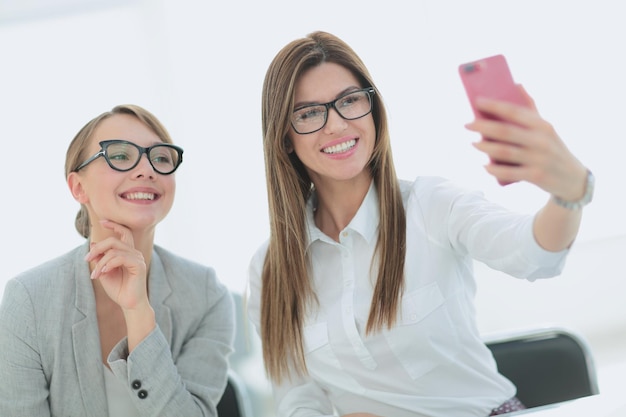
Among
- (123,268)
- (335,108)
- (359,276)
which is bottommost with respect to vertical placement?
(359,276)

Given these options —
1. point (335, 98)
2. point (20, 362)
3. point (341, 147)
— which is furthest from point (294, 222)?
point (20, 362)

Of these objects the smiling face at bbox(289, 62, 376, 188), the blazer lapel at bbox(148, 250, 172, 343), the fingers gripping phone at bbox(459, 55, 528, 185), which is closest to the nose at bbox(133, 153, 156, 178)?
the blazer lapel at bbox(148, 250, 172, 343)

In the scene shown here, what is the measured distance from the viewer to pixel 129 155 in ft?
6.26

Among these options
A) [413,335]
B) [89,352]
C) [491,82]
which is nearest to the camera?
[491,82]

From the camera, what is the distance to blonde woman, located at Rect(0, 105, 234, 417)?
5.87ft

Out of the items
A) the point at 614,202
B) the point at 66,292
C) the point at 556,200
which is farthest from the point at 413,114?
the point at 556,200

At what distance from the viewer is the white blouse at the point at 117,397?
6.12ft

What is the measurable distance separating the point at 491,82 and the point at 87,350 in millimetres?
1341

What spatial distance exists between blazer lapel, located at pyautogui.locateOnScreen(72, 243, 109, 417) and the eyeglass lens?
0.37m

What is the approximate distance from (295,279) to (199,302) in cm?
35

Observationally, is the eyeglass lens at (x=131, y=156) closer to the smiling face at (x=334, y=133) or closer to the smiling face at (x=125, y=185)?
the smiling face at (x=125, y=185)

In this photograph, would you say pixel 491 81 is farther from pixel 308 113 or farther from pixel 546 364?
pixel 546 364

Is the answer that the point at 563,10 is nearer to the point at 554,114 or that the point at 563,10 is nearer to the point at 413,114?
the point at 554,114

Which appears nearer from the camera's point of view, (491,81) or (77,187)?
(491,81)
